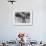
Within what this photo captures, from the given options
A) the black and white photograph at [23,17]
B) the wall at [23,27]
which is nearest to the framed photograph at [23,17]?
the black and white photograph at [23,17]

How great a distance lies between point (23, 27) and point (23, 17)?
31 centimetres

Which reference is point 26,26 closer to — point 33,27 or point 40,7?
point 33,27

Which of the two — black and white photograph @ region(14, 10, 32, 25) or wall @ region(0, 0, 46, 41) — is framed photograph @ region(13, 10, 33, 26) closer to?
black and white photograph @ region(14, 10, 32, 25)

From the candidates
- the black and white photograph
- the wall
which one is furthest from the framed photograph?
the wall

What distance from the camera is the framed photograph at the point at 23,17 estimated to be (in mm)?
3932

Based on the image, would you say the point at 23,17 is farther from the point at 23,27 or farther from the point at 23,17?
the point at 23,27

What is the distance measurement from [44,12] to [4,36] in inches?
56.3

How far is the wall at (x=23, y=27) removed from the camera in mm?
3918

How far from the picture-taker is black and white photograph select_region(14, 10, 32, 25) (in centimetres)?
393

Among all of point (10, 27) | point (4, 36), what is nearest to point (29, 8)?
point (10, 27)

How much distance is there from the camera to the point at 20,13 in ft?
13.0

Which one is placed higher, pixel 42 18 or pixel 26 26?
pixel 42 18

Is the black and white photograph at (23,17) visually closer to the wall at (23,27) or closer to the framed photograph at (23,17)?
the framed photograph at (23,17)

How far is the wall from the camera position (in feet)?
12.9
